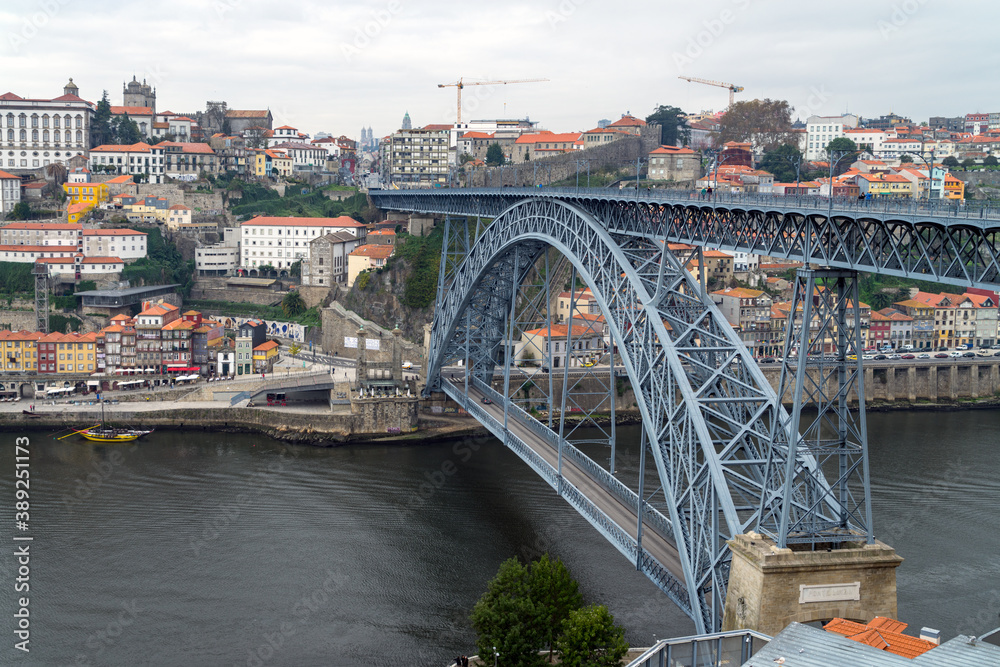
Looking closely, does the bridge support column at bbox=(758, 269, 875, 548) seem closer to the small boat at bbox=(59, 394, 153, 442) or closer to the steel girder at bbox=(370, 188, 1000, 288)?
the steel girder at bbox=(370, 188, 1000, 288)

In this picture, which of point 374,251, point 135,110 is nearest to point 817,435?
point 374,251

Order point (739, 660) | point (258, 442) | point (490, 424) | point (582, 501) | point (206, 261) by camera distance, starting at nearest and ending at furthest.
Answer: point (739, 660)
point (582, 501)
point (490, 424)
point (258, 442)
point (206, 261)

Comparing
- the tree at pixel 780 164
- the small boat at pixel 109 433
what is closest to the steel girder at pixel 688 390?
the small boat at pixel 109 433

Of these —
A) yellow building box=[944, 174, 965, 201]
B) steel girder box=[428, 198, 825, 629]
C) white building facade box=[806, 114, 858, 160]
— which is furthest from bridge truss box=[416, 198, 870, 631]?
white building facade box=[806, 114, 858, 160]

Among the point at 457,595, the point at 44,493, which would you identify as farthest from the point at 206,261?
the point at 457,595

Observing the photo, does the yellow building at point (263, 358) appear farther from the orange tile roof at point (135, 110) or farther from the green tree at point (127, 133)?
the orange tile roof at point (135, 110)

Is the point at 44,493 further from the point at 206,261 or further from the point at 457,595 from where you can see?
the point at 206,261

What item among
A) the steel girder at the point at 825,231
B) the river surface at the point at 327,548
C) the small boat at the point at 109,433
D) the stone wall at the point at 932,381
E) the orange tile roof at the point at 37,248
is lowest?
the river surface at the point at 327,548
